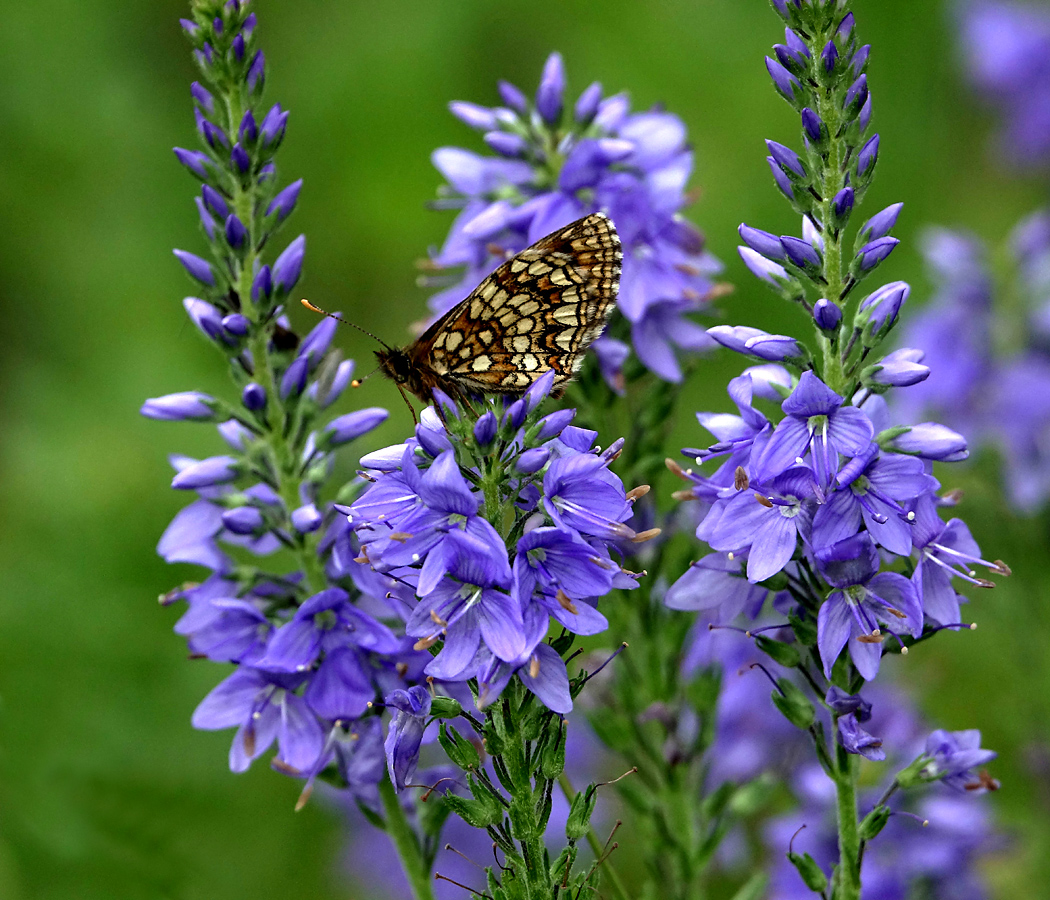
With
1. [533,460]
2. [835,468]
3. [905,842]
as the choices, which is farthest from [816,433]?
[905,842]

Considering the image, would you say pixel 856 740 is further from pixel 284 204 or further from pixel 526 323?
pixel 284 204

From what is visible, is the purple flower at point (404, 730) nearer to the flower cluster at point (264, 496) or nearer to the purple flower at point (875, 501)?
the flower cluster at point (264, 496)

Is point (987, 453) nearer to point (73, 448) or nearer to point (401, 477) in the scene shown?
point (401, 477)

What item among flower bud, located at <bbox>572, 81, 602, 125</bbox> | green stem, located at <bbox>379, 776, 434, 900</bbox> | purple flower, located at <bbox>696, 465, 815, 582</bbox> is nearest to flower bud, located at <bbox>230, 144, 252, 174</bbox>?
flower bud, located at <bbox>572, 81, 602, 125</bbox>

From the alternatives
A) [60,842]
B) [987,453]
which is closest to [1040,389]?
[987,453]

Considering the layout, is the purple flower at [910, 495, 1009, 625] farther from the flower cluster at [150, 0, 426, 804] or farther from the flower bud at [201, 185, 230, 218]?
the flower bud at [201, 185, 230, 218]

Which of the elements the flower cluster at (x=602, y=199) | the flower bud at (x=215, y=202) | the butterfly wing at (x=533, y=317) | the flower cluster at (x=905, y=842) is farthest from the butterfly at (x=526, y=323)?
the flower cluster at (x=905, y=842)
